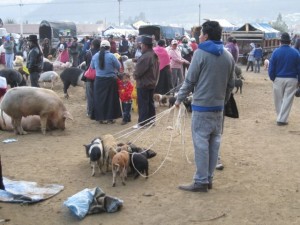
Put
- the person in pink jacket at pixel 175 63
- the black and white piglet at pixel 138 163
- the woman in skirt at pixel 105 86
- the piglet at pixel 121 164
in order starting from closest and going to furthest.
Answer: the piglet at pixel 121 164, the black and white piglet at pixel 138 163, the woman in skirt at pixel 105 86, the person in pink jacket at pixel 175 63

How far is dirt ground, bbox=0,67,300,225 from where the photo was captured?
5.02m

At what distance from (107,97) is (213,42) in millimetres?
4567

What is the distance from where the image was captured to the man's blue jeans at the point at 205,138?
17.6 ft

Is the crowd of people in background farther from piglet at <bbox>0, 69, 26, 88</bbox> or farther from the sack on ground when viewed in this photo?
piglet at <bbox>0, 69, 26, 88</bbox>

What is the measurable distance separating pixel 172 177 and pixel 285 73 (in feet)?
Answer: 14.3

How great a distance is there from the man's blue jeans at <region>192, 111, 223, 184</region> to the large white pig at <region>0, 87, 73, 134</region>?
13.2ft

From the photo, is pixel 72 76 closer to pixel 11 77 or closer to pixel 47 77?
pixel 11 77

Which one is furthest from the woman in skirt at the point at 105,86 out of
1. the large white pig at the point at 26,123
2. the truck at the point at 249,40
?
the truck at the point at 249,40

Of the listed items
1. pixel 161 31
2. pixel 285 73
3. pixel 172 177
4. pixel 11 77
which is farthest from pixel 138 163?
pixel 161 31

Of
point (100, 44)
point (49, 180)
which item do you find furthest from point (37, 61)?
point (49, 180)

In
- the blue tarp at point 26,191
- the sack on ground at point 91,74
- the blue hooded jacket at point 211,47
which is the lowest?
the blue tarp at point 26,191

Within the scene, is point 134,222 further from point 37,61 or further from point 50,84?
point 50,84

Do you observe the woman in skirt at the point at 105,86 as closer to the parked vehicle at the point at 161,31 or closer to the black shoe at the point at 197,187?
the black shoe at the point at 197,187

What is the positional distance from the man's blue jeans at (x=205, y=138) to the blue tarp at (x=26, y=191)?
5.96ft
